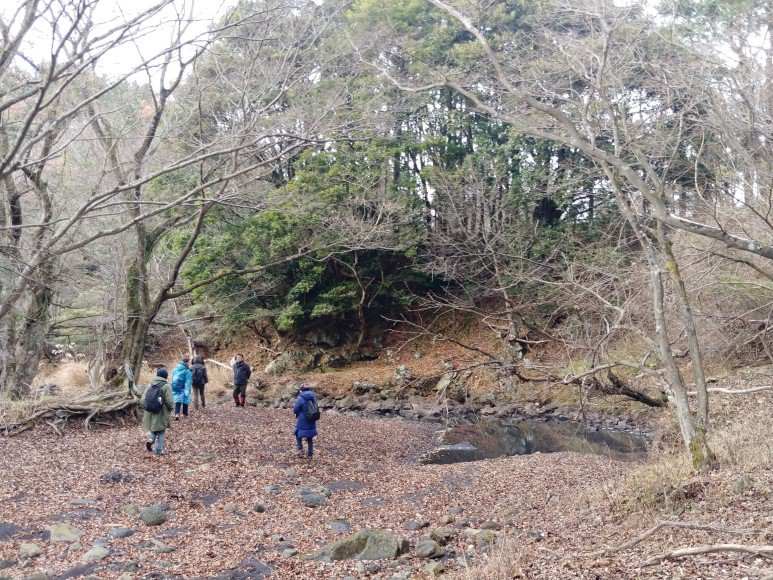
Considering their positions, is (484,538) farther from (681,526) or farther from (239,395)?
(239,395)

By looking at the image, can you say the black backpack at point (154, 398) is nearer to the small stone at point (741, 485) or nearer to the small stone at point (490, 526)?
the small stone at point (490, 526)

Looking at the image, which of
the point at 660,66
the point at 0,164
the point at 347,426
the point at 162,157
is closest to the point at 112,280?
the point at 162,157

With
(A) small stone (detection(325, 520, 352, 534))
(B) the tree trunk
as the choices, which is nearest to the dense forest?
(B) the tree trunk

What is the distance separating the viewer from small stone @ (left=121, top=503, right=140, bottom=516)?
867 cm

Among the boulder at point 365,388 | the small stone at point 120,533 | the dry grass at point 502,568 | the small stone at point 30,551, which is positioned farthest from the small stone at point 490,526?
the boulder at point 365,388

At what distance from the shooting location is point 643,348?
17.7 m

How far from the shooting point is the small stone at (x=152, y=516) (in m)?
8.39

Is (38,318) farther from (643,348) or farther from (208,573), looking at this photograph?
(643,348)

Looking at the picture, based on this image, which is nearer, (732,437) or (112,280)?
(732,437)

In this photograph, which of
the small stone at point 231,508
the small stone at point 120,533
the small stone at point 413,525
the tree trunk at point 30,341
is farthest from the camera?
the tree trunk at point 30,341

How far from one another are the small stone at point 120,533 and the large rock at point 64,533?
36cm

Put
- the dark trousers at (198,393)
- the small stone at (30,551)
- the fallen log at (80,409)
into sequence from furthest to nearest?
the dark trousers at (198,393) < the fallen log at (80,409) < the small stone at (30,551)

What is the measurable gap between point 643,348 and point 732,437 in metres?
8.69

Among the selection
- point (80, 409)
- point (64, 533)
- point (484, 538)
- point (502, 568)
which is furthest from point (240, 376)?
point (502, 568)
